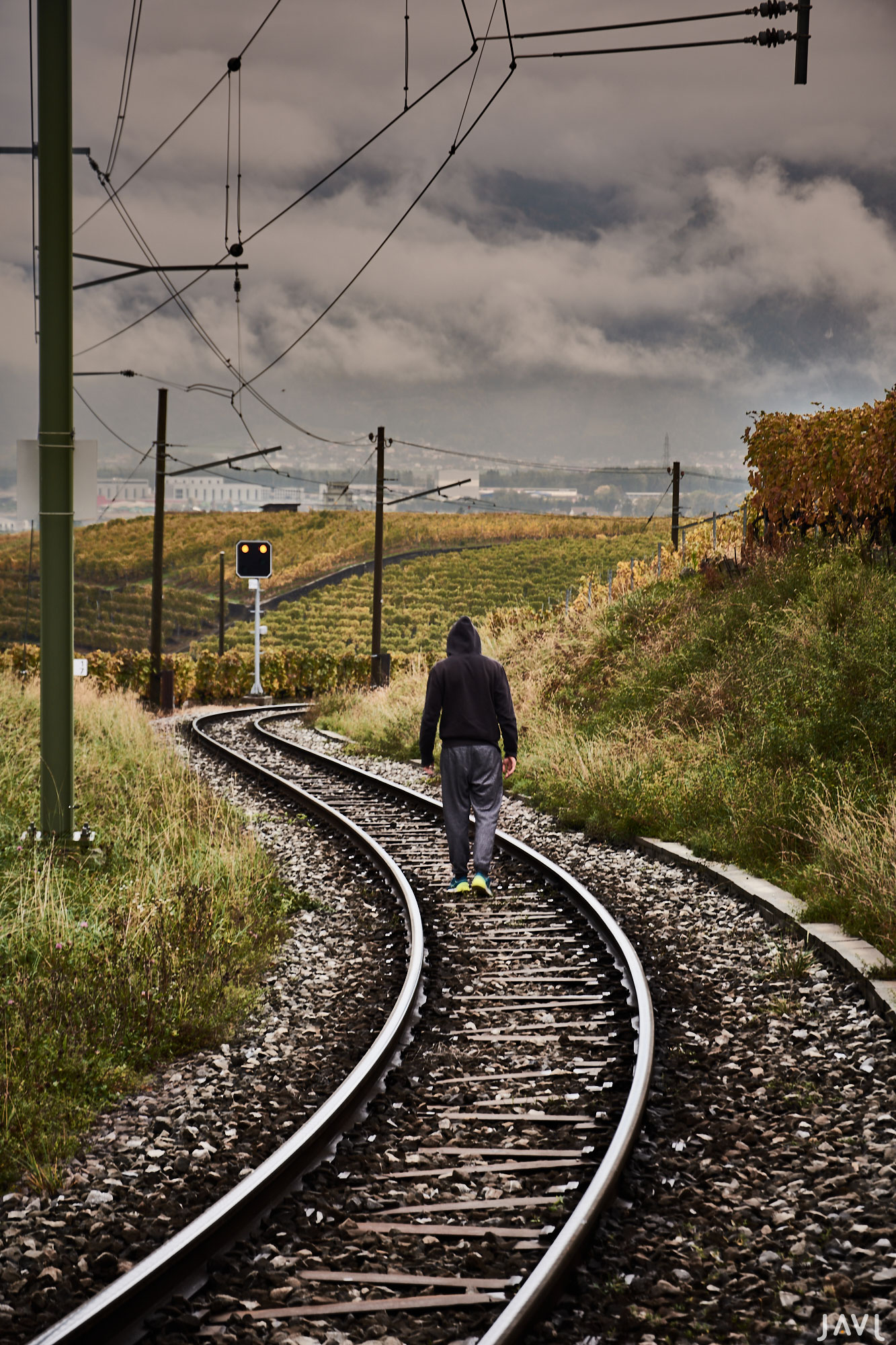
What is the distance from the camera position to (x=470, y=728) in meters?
8.59

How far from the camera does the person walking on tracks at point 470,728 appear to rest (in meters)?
8.59

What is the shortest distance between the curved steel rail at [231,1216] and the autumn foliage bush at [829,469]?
12470 millimetres

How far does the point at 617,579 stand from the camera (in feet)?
85.9

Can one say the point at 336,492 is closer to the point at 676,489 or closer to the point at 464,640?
the point at 676,489

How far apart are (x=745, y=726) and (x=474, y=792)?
15.2 feet

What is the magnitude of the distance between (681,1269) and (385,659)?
101 feet

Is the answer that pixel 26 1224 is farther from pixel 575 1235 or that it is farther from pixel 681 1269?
pixel 681 1269

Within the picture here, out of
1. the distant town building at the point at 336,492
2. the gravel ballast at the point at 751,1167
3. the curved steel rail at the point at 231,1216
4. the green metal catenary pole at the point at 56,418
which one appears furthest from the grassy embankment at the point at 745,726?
the distant town building at the point at 336,492

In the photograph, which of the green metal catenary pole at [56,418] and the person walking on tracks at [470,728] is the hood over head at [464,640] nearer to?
the person walking on tracks at [470,728]

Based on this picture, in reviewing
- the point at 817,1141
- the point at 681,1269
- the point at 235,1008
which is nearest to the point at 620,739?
the point at 235,1008

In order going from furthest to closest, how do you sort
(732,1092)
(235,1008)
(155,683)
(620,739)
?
(155,683) → (620,739) → (235,1008) → (732,1092)

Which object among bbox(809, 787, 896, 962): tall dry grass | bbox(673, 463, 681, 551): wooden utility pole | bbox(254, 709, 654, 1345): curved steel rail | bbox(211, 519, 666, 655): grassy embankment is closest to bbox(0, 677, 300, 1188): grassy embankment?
bbox(254, 709, 654, 1345): curved steel rail

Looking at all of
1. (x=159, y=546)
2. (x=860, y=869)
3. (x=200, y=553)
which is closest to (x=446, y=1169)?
(x=860, y=869)

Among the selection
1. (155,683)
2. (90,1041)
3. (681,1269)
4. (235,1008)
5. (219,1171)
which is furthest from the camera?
(155,683)
